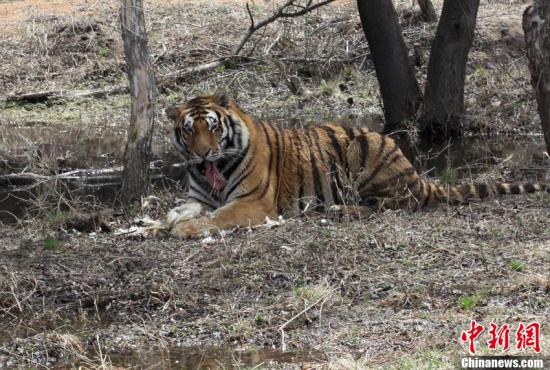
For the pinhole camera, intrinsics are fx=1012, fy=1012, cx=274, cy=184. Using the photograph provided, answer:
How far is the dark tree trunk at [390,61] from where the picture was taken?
42.0 feet

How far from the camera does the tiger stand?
8766 mm

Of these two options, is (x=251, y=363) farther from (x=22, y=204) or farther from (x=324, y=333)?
(x=22, y=204)

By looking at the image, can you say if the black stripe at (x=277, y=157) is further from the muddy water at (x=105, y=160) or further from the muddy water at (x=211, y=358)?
the muddy water at (x=211, y=358)

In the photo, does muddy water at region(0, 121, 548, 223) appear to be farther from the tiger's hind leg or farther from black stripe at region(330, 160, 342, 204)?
black stripe at region(330, 160, 342, 204)

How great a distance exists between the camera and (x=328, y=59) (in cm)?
1795

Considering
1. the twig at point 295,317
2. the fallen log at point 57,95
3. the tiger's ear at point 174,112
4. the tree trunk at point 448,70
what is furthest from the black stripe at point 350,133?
the fallen log at point 57,95

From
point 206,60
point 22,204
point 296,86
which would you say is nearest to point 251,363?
point 22,204

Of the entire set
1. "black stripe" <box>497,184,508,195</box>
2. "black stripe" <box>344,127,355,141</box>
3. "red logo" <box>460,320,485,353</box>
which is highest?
"black stripe" <box>344,127,355,141</box>

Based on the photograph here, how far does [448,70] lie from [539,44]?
17.3 feet

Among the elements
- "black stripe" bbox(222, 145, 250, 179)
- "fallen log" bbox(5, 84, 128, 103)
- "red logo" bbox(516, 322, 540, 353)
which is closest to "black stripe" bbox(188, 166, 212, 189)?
"black stripe" bbox(222, 145, 250, 179)

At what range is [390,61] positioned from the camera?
43.0ft

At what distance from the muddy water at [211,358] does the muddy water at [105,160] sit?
4077 mm

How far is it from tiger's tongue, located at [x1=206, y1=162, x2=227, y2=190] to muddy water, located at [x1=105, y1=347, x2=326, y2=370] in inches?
118

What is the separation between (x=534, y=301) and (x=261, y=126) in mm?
3781
